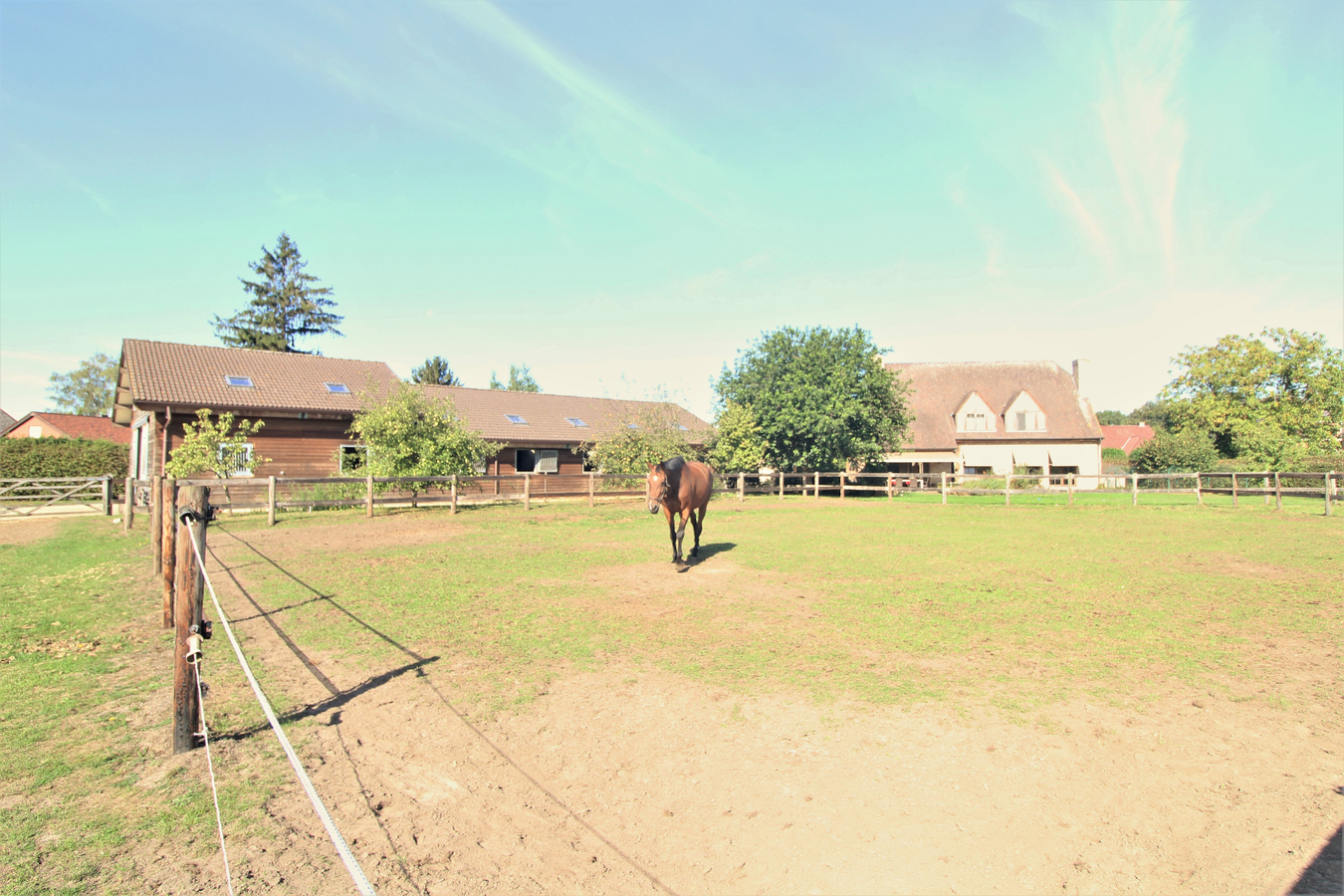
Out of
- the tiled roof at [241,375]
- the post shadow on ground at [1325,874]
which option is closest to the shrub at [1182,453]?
the tiled roof at [241,375]

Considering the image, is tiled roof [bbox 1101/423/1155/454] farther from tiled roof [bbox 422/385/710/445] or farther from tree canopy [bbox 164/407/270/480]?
tree canopy [bbox 164/407/270/480]

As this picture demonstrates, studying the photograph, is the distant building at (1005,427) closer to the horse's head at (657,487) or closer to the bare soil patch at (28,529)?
the horse's head at (657,487)

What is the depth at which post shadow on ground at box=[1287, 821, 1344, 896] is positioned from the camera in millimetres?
3033

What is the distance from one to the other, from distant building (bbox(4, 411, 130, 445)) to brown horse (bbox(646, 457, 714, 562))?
52477 millimetres

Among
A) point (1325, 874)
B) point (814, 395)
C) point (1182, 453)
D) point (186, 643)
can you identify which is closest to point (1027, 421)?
point (1182, 453)

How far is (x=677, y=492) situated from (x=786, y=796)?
25.5ft

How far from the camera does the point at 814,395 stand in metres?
30.1

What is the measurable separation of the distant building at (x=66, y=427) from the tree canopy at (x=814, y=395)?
45.0 meters

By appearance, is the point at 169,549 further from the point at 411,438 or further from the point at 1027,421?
the point at 1027,421

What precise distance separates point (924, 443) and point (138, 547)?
138ft

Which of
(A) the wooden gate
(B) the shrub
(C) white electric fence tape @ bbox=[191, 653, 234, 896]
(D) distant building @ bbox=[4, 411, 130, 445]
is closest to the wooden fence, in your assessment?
(A) the wooden gate

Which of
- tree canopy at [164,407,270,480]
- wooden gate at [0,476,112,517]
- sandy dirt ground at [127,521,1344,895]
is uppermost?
tree canopy at [164,407,270,480]

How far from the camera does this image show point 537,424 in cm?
3422

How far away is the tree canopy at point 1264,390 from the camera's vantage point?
4081 centimetres
